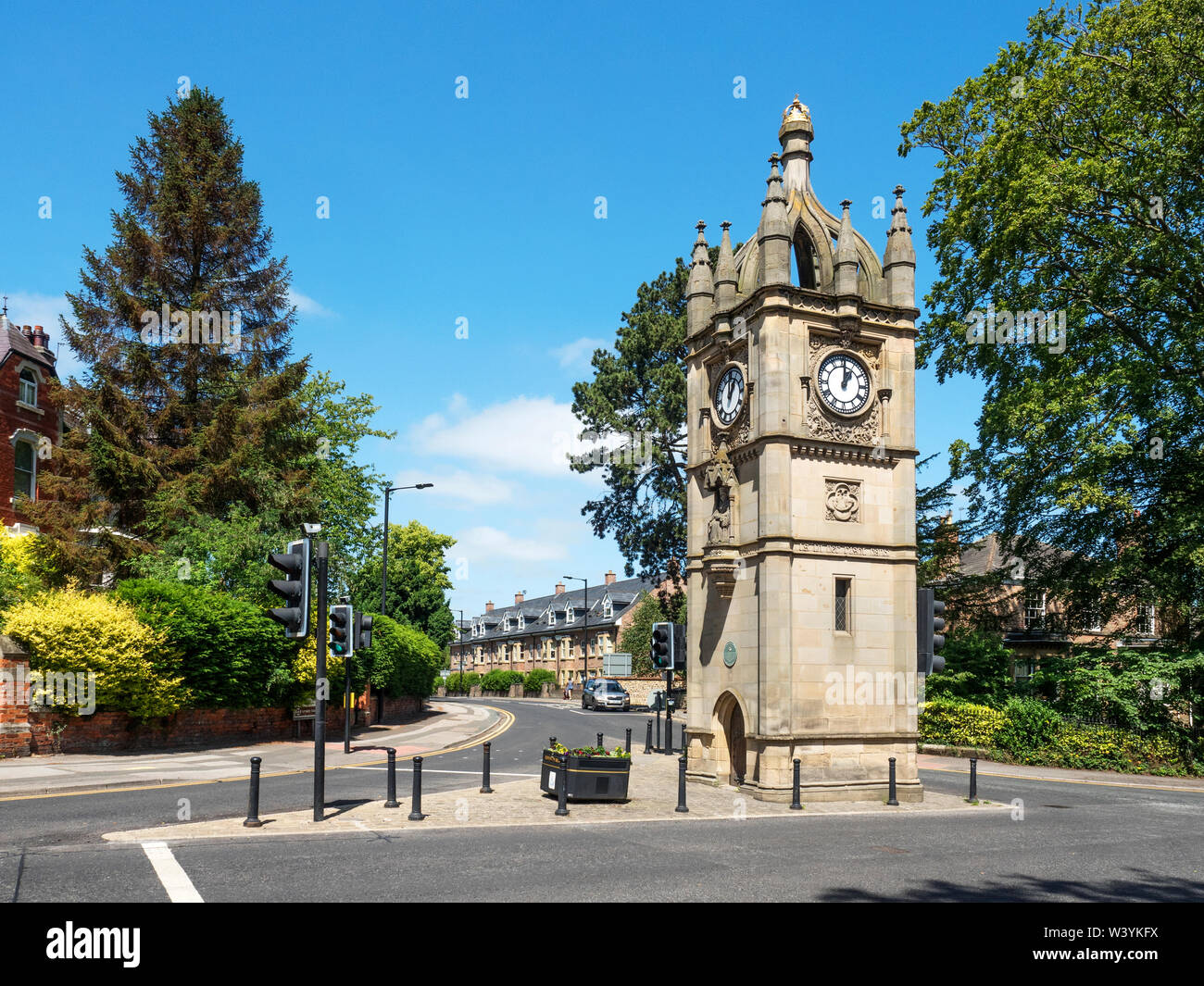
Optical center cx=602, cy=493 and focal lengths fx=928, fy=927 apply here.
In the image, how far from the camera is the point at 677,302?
152 feet

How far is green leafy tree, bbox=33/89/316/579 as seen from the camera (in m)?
31.0

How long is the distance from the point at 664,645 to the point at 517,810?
747cm

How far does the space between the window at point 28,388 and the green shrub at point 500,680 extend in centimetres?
5658

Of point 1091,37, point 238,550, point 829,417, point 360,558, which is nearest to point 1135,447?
point 1091,37

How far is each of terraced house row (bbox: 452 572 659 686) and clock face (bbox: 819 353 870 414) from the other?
57434 millimetres

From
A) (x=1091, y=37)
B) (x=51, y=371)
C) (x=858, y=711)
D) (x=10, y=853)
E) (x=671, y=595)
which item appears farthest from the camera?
(x=671, y=595)

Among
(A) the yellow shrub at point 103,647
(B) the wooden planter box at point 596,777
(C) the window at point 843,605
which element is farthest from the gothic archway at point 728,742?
(A) the yellow shrub at point 103,647

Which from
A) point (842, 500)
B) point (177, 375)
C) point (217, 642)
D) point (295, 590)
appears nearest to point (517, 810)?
point (295, 590)

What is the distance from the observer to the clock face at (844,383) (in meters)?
19.4

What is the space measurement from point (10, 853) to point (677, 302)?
39.5 meters

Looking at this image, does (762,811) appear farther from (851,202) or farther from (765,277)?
(851,202)

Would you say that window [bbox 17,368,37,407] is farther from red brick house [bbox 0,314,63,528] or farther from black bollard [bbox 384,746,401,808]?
black bollard [bbox 384,746,401,808]

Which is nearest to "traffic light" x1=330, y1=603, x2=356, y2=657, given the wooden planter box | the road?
the road

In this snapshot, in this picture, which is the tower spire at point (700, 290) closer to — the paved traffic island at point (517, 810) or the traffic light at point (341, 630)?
the paved traffic island at point (517, 810)
